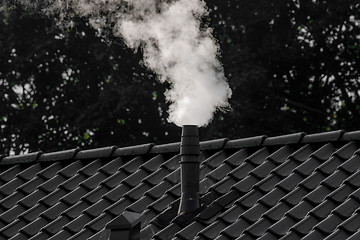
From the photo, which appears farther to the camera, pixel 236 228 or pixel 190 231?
pixel 190 231

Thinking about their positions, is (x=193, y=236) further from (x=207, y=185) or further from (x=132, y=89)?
(x=132, y=89)

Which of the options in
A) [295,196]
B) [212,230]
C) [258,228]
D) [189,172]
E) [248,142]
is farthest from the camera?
[248,142]

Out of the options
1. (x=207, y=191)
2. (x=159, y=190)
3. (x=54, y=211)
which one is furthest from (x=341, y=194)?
(x=54, y=211)

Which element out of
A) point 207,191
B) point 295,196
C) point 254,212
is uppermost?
point 207,191

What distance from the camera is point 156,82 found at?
87.5 feet

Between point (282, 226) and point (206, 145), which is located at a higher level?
point (206, 145)

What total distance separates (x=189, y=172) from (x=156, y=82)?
1878cm

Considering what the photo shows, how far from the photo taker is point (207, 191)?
8.27 meters

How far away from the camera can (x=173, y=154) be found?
9.26 m

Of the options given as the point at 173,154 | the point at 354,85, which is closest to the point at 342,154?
the point at 173,154

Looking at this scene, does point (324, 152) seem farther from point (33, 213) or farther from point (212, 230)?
point (33, 213)

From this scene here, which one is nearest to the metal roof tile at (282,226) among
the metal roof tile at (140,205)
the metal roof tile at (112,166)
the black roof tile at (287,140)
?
the metal roof tile at (140,205)

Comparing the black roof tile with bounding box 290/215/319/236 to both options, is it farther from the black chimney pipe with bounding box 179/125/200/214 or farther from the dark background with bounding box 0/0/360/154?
the dark background with bounding box 0/0/360/154

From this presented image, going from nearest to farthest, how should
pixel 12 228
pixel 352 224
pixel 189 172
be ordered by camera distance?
pixel 352 224, pixel 189 172, pixel 12 228
